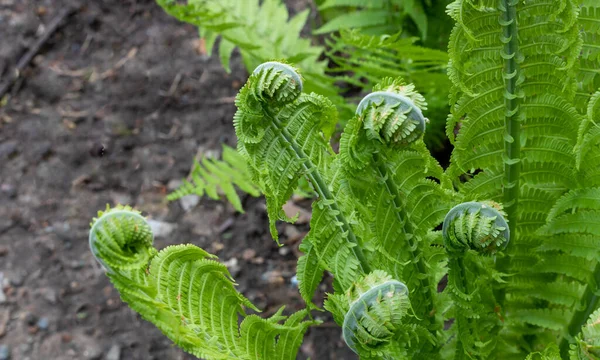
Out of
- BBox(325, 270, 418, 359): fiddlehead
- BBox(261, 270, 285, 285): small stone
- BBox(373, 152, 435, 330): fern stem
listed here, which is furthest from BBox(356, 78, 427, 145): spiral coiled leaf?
BBox(261, 270, 285, 285): small stone

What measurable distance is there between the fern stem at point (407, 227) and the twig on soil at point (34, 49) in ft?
8.82

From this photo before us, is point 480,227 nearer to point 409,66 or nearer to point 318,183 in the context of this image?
point 318,183

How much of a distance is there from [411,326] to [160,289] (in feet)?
1.57

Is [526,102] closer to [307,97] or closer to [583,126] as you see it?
[583,126]

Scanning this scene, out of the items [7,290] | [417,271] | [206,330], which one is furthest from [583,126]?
[7,290]

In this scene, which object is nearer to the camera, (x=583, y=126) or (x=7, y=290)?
(x=583, y=126)

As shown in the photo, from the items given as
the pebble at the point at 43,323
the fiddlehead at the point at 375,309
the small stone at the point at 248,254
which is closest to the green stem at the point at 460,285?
the fiddlehead at the point at 375,309

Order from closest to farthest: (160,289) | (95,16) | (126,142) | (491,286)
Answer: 1. (160,289)
2. (491,286)
3. (126,142)
4. (95,16)

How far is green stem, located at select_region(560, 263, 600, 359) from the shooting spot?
139cm

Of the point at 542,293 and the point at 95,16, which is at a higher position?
the point at 542,293

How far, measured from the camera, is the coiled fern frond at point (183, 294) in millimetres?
1045

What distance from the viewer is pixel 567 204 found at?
4.47 ft

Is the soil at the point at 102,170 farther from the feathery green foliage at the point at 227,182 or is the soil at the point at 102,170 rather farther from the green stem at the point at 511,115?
the green stem at the point at 511,115

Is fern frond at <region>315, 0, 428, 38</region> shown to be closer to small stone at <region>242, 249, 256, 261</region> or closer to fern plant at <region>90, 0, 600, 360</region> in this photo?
small stone at <region>242, 249, 256, 261</region>
